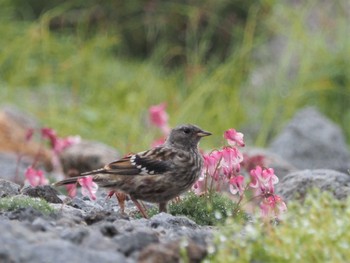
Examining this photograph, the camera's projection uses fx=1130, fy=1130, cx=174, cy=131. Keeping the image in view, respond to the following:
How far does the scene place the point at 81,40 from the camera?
1638 centimetres

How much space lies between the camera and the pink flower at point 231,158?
7.39m

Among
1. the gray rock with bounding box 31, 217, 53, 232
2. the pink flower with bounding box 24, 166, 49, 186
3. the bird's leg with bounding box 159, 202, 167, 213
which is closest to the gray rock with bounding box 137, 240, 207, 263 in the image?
the gray rock with bounding box 31, 217, 53, 232

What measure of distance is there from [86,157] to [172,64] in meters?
5.96

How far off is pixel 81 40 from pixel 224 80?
248cm

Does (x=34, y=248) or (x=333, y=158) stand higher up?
(x=34, y=248)

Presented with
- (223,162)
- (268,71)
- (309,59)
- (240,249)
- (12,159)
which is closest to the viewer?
(240,249)

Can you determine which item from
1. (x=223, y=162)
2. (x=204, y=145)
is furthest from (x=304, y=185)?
(x=204, y=145)

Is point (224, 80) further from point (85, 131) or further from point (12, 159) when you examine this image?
point (12, 159)

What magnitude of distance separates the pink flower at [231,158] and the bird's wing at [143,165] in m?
0.49

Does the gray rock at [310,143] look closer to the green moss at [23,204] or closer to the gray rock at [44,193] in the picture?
the gray rock at [44,193]

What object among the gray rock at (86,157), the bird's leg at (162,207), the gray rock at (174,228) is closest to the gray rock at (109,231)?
the gray rock at (174,228)

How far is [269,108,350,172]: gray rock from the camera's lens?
12.4 meters

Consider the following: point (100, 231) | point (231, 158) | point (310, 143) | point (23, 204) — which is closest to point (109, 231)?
point (100, 231)

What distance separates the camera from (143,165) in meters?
7.78
